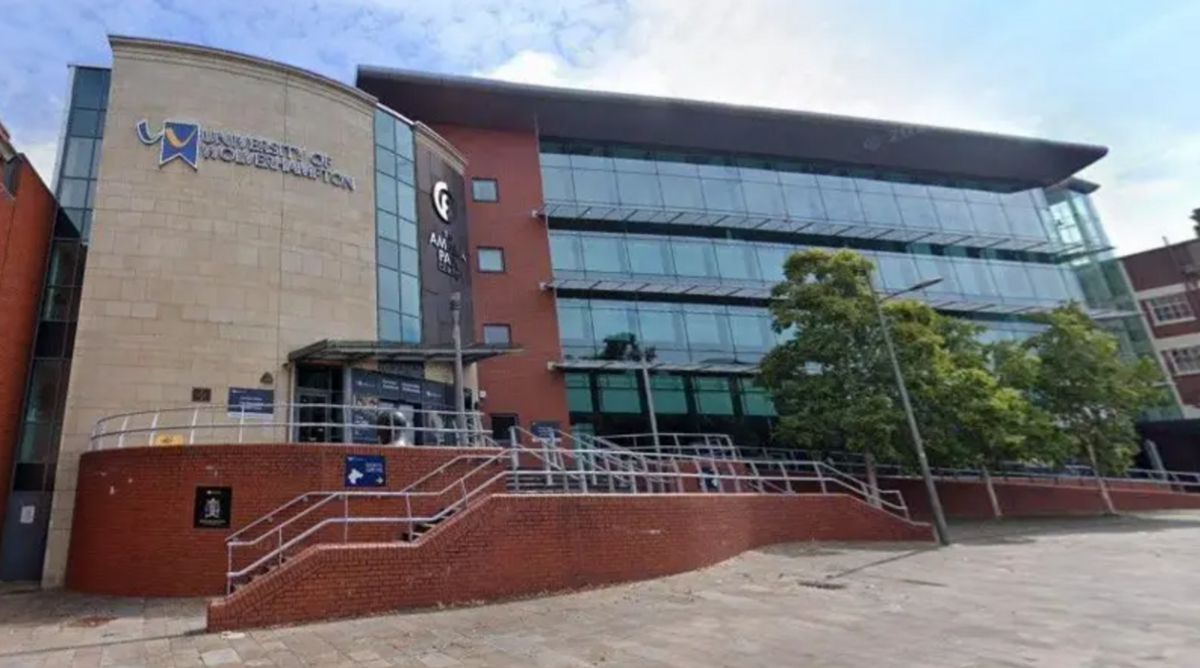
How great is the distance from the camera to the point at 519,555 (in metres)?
11.2

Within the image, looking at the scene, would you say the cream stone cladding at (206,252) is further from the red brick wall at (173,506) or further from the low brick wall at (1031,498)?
the low brick wall at (1031,498)

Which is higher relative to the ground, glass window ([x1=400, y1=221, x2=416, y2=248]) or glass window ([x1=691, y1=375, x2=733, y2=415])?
glass window ([x1=400, y1=221, x2=416, y2=248])

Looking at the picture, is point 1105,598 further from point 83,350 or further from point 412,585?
point 83,350

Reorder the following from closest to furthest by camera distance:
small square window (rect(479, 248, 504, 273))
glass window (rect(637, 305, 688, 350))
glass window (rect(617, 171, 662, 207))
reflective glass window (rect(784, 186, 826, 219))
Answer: small square window (rect(479, 248, 504, 273)) → glass window (rect(637, 305, 688, 350)) → glass window (rect(617, 171, 662, 207)) → reflective glass window (rect(784, 186, 826, 219))

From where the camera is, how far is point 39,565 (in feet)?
48.7

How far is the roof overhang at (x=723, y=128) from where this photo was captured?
29.7 meters

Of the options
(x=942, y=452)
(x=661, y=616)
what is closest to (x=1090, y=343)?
(x=942, y=452)

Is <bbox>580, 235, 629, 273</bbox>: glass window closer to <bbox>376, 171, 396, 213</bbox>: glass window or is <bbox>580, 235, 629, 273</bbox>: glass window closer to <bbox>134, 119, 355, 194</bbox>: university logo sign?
<bbox>376, 171, 396, 213</bbox>: glass window

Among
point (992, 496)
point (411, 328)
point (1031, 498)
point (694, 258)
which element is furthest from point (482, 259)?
point (1031, 498)

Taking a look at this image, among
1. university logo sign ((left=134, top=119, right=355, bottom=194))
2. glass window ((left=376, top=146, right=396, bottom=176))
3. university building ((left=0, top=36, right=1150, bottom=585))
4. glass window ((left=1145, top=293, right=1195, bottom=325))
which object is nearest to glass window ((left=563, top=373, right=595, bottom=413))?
university building ((left=0, top=36, right=1150, bottom=585))

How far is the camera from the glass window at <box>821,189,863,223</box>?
3691 cm

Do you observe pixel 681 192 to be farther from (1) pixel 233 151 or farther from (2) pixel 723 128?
(1) pixel 233 151

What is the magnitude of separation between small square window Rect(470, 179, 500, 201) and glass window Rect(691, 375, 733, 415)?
12.4m

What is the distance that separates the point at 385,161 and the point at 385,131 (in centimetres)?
125
